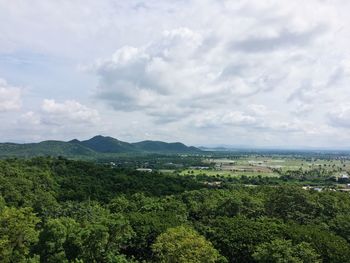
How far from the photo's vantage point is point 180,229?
3522 centimetres

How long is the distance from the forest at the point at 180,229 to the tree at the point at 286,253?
79 mm

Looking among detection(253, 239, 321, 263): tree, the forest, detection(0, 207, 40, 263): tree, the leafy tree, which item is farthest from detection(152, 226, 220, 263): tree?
the leafy tree

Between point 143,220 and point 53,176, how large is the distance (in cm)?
4552

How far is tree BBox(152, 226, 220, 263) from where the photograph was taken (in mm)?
31500

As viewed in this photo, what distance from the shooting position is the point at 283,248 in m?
32.8

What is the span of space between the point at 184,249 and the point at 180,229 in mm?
3432

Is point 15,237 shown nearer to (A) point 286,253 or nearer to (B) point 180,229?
(B) point 180,229

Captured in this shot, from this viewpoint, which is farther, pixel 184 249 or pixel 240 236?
pixel 240 236

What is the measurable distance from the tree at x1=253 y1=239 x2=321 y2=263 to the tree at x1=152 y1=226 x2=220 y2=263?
419 centimetres

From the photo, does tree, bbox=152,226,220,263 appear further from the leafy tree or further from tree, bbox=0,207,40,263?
the leafy tree

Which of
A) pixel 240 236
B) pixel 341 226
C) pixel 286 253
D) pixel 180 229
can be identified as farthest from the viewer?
pixel 341 226

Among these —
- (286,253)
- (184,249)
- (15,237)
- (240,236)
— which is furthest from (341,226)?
(15,237)

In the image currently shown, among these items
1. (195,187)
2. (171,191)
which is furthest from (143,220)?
(195,187)

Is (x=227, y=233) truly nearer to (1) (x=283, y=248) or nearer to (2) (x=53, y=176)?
(1) (x=283, y=248)
